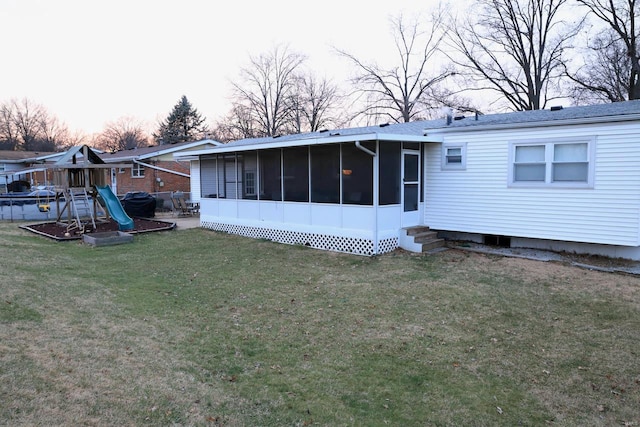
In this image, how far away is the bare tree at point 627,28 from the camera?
2298 cm

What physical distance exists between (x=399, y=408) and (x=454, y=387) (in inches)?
26.7

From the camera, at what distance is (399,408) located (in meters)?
3.61

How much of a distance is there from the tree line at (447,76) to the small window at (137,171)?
15.5m

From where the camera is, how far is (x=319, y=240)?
35.8 feet

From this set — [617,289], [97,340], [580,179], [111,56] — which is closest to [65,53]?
[111,56]

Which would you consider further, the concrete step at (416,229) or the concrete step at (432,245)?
the concrete step at (416,229)

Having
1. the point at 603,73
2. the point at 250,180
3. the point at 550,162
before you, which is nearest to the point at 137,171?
the point at 250,180

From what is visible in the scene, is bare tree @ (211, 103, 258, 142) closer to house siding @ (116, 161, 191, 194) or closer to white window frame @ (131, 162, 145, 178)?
house siding @ (116, 161, 191, 194)

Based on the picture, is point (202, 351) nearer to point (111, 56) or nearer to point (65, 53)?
point (65, 53)

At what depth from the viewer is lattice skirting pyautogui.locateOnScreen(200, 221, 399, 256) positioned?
991 centimetres

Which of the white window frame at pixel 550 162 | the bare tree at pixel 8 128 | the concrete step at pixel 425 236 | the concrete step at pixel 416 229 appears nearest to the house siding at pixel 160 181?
the concrete step at pixel 416 229

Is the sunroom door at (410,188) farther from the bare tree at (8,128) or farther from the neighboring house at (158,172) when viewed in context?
the bare tree at (8,128)

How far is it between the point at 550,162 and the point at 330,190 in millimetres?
4836

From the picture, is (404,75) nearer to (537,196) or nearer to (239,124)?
(239,124)
